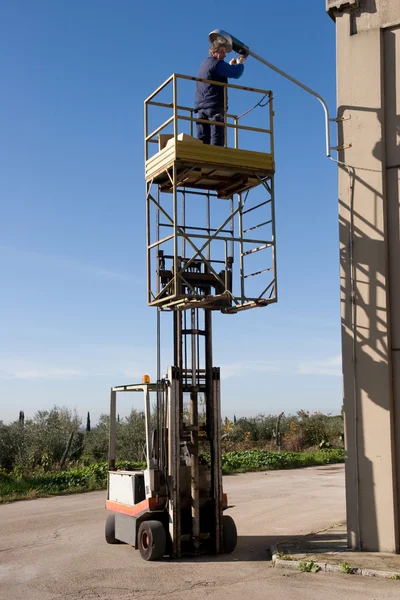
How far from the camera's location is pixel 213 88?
1205 cm

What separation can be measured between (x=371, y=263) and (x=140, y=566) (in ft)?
19.3

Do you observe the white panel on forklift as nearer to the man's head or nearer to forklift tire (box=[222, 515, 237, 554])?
forklift tire (box=[222, 515, 237, 554])

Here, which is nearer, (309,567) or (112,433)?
(309,567)

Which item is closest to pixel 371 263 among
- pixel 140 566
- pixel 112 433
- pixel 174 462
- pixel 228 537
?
pixel 174 462

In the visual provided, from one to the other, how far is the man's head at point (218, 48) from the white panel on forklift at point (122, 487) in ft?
22.8

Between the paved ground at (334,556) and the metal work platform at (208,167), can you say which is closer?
the paved ground at (334,556)

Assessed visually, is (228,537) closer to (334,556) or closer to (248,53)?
(334,556)

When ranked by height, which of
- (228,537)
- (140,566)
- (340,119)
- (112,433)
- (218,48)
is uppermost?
(218,48)

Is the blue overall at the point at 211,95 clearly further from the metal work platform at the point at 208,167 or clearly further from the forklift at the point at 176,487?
the forklift at the point at 176,487

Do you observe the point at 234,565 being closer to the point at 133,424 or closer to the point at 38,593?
the point at 38,593

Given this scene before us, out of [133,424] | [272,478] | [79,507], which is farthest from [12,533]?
[133,424]

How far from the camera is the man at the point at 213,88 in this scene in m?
11.9

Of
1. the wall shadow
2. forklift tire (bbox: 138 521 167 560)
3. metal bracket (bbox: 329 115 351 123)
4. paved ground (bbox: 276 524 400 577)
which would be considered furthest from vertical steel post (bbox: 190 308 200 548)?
metal bracket (bbox: 329 115 351 123)

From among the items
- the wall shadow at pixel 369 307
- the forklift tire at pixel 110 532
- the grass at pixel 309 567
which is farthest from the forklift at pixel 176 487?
the wall shadow at pixel 369 307
